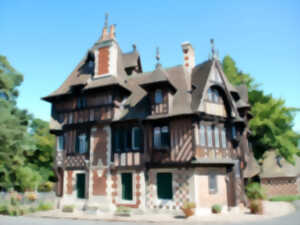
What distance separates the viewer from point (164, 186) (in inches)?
618

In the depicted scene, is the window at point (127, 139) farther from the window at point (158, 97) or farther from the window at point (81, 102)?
the window at point (81, 102)

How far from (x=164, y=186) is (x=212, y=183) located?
2.91 metres

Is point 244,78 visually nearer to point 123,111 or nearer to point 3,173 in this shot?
point 123,111

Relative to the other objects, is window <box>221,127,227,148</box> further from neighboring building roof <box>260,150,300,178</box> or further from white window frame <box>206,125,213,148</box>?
neighboring building roof <box>260,150,300,178</box>

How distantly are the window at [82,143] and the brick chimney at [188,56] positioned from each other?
351 inches

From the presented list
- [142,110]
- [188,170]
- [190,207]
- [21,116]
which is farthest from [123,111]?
[21,116]

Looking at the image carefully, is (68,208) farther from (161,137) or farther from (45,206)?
(161,137)

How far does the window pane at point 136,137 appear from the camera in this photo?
16763 millimetres

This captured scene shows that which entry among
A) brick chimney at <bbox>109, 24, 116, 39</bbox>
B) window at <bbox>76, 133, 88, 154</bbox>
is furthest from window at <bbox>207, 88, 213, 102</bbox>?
brick chimney at <bbox>109, 24, 116, 39</bbox>

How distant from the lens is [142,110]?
17.2m

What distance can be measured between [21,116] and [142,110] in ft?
59.2

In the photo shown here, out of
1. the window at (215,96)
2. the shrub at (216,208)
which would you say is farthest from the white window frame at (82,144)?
the window at (215,96)

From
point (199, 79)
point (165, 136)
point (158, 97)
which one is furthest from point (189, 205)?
point (199, 79)

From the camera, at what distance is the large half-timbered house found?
15.3 metres
